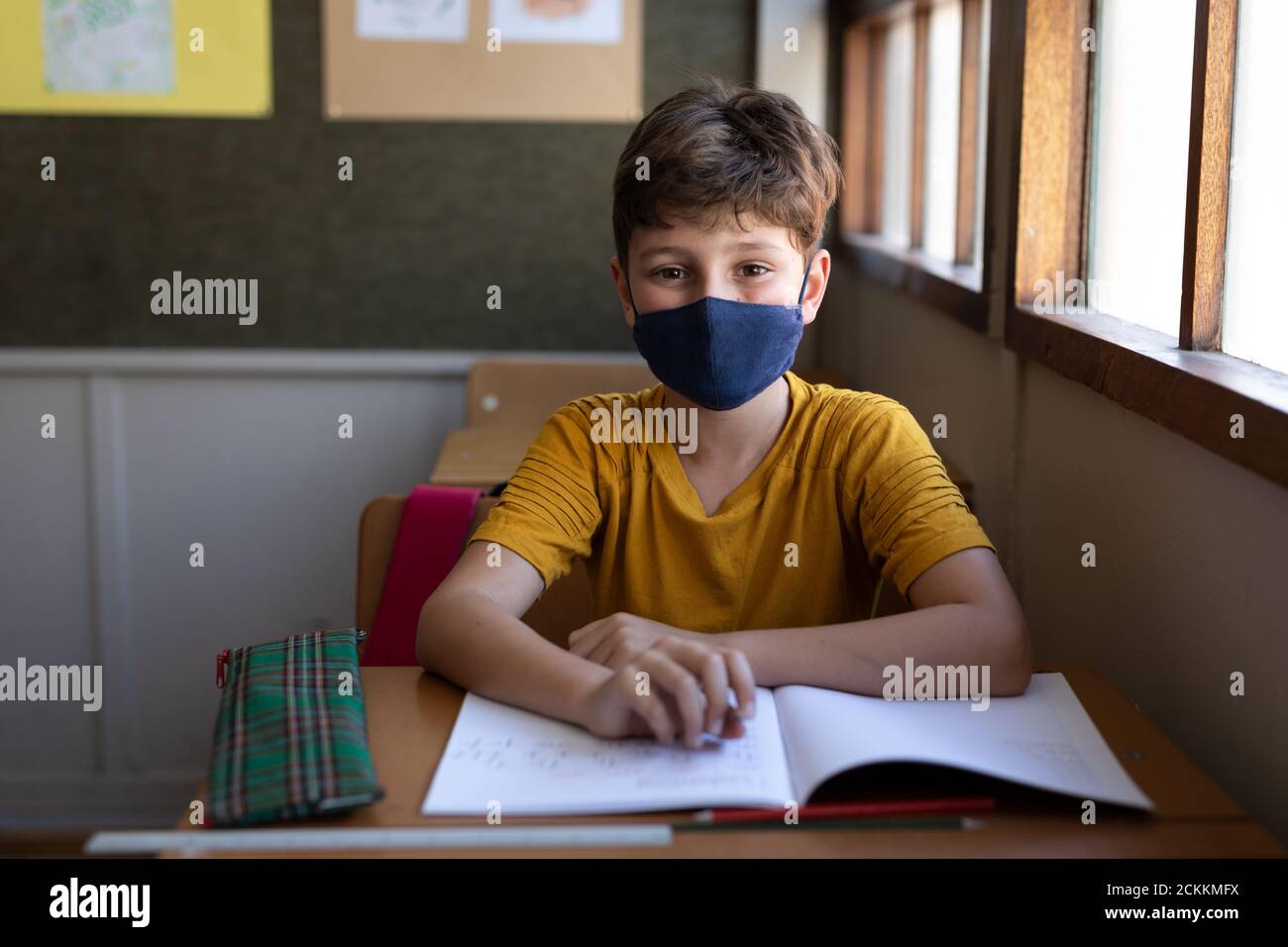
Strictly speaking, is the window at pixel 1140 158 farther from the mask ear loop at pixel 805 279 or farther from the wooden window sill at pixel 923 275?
the mask ear loop at pixel 805 279

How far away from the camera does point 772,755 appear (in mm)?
916

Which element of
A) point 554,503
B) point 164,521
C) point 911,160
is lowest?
point 164,521

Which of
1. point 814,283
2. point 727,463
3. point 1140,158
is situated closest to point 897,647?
point 727,463

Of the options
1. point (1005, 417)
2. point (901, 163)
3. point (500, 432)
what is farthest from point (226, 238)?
point (1005, 417)

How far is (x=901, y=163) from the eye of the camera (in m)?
2.66

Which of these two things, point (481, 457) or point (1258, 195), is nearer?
point (1258, 195)

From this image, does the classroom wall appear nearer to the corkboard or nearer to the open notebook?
the corkboard

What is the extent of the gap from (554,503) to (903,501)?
0.33m

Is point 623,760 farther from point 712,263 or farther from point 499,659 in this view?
point 712,263

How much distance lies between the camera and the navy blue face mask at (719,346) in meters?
1.28

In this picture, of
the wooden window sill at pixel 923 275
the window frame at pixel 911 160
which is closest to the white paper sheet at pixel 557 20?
the window frame at pixel 911 160

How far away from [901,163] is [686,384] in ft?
4.98

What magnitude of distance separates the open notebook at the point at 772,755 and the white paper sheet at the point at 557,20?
2.11 meters

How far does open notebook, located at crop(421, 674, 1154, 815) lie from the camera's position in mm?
854
